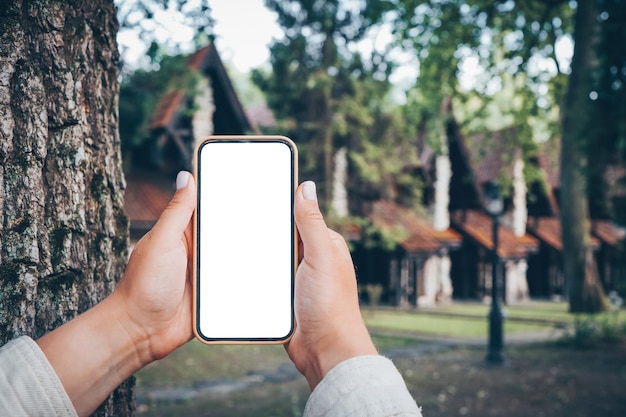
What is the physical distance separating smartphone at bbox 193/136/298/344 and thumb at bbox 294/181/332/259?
0.54 feet

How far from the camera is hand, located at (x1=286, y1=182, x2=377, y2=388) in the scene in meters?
1.86

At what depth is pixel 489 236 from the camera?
2738cm

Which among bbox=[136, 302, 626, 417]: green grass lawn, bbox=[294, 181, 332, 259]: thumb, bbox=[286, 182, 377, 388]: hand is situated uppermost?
bbox=[294, 181, 332, 259]: thumb

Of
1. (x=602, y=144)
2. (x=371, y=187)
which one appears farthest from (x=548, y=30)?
(x=602, y=144)

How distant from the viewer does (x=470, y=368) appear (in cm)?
1248

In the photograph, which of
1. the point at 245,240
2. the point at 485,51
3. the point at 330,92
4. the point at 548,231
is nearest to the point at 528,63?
the point at 485,51

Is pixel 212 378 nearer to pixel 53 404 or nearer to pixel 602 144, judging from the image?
pixel 602 144

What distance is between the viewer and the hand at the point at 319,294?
1857 mm

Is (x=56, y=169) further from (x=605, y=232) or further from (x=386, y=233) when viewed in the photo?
(x=605, y=232)

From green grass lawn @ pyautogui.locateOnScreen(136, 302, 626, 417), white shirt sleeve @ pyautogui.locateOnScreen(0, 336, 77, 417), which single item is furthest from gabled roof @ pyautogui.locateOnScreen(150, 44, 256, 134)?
white shirt sleeve @ pyautogui.locateOnScreen(0, 336, 77, 417)

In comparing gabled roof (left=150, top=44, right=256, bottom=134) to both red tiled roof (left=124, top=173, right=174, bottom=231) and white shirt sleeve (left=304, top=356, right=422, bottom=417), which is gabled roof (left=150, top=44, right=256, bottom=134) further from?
white shirt sleeve (left=304, top=356, right=422, bottom=417)

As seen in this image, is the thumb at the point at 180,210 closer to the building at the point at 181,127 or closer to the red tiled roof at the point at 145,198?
the red tiled roof at the point at 145,198

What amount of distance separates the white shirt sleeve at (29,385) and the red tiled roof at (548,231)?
29.9 metres

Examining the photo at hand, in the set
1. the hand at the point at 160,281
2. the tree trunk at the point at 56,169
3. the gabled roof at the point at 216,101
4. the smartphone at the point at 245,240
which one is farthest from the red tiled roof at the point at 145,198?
the hand at the point at 160,281
